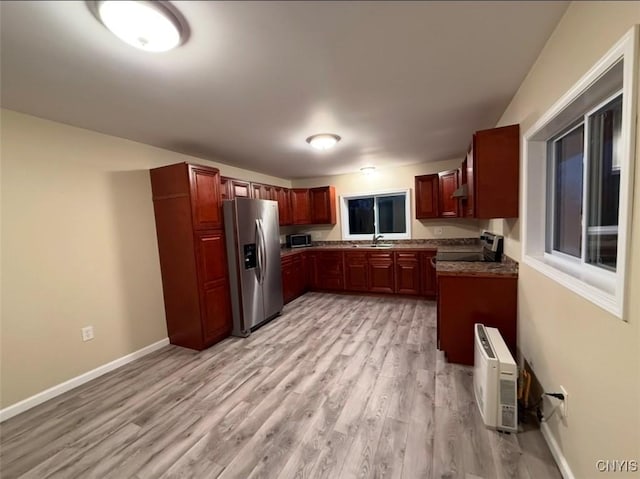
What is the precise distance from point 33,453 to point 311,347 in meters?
2.18

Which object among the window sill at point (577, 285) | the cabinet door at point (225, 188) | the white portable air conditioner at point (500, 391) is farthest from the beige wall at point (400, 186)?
the white portable air conditioner at point (500, 391)

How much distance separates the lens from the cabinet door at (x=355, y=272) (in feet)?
15.4

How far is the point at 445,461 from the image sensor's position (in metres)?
1.47

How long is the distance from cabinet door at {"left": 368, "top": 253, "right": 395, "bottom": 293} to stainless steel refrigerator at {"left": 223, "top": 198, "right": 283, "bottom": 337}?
6.15 feet

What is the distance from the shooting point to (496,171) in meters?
2.13

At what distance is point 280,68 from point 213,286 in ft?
8.02

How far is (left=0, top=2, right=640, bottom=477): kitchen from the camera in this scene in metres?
1.27

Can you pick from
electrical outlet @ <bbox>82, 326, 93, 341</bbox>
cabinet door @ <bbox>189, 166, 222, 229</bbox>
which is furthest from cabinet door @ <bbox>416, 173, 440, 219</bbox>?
electrical outlet @ <bbox>82, 326, 93, 341</bbox>

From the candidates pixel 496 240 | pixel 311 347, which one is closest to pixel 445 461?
pixel 311 347

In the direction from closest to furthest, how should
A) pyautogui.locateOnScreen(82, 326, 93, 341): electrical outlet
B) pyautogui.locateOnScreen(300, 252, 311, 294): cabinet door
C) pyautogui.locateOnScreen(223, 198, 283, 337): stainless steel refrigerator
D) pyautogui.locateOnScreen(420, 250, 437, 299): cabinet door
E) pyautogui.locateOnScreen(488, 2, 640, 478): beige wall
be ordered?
pyautogui.locateOnScreen(488, 2, 640, 478): beige wall
pyautogui.locateOnScreen(82, 326, 93, 341): electrical outlet
pyautogui.locateOnScreen(223, 198, 283, 337): stainless steel refrigerator
pyautogui.locateOnScreen(420, 250, 437, 299): cabinet door
pyautogui.locateOnScreen(300, 252, 311, 294): cabinet door

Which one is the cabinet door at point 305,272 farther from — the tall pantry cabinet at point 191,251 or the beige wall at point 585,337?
the beige wall at point 585,337

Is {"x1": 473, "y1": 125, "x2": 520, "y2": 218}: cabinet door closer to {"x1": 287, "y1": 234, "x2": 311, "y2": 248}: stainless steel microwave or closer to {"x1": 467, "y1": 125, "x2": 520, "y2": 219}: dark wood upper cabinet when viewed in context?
{"x1": 467, "y1": 125, "x2": 520, "y2": 219}: dark wood upper cabinet

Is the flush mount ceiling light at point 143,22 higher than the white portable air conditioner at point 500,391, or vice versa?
the flush mount ceiling light at point 143,22

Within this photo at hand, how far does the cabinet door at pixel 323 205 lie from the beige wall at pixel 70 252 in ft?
9.51
